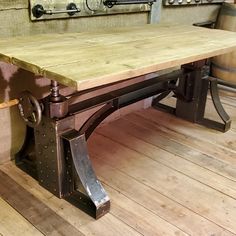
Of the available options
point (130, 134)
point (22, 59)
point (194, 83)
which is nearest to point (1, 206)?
point (22, 59)

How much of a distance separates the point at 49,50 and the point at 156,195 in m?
0.82

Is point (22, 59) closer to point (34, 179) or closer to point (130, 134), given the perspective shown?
point (34, 179)

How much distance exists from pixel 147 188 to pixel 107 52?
0.69m

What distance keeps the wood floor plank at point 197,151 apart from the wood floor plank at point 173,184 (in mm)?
189

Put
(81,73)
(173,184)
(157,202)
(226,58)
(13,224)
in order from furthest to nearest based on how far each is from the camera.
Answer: (226,58), (173,184), (157,202), (13,224), (81,73)

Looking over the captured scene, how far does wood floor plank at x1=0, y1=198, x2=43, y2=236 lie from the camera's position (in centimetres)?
134

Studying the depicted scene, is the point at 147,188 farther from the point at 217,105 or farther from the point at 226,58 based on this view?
the point at 226,58

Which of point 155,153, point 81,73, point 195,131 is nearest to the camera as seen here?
point 81,73

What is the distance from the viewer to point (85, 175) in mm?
1439

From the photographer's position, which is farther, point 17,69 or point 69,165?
point 17,69

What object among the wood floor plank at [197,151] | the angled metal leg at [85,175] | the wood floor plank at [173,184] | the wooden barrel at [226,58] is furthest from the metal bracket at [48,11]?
the wooden barrel at [226,58]

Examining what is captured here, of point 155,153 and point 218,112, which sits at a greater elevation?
point 218,112

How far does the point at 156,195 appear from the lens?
1.58 meters

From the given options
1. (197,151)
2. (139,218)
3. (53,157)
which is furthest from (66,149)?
(197,151)
